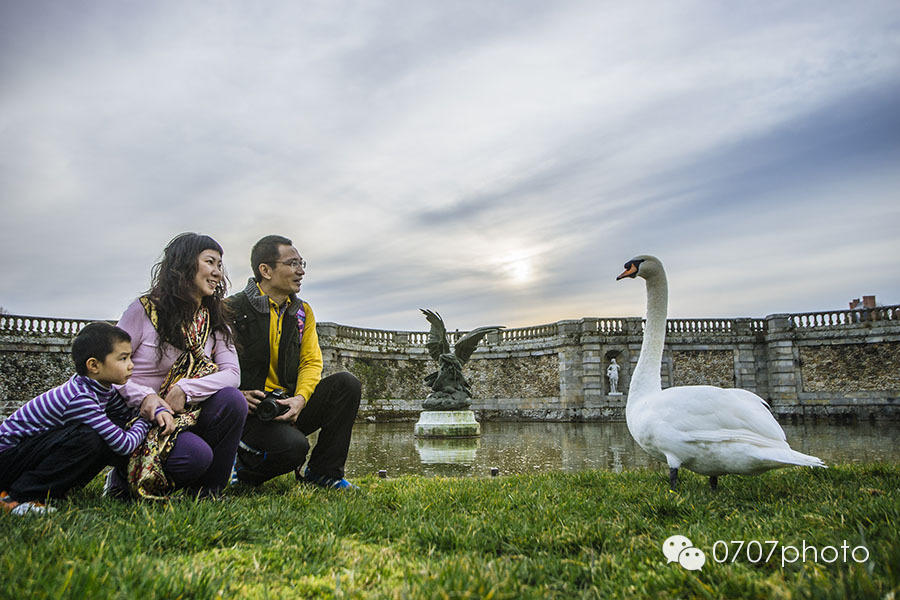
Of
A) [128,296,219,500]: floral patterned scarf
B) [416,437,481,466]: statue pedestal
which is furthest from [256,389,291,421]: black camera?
[416,437,481,466]: statue pedestal

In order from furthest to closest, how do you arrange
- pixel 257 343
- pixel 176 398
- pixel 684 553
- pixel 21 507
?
pixel 257 343 → pixel 176 398 → pixel 21 507 → pixel 684 553

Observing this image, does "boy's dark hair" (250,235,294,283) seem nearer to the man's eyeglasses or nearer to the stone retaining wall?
the man's eyeglasses

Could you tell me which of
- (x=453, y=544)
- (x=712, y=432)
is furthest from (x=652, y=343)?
(x=453, y=544)

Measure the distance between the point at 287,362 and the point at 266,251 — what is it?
0.90m

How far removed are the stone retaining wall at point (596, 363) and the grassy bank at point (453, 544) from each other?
1915cm

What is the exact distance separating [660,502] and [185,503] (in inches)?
111

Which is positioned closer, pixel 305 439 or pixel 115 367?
pixel 115 367

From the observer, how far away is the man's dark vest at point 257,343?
416 centimetres

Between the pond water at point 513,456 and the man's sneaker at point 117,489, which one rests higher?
the man's sneaker at point 117,489

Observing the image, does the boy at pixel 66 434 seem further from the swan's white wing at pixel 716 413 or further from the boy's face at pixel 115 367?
the swan's white wing at pixel 716 413

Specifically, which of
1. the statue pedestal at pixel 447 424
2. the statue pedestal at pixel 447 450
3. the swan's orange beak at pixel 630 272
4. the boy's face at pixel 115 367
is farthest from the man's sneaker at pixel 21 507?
the statue pedestal at pixel 447 424

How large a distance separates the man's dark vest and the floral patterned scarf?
478 mm

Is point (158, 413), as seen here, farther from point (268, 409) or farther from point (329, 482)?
point (329, 482)

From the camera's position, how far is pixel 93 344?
2986 mm
